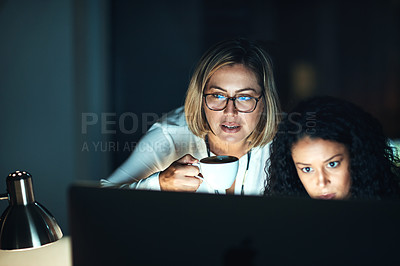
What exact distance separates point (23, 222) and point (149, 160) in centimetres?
66

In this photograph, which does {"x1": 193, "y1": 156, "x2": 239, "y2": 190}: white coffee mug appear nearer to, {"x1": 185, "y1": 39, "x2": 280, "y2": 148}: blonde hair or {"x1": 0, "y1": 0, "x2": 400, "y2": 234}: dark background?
{"x1": 185, "y1": 39, "x2": 280, "y2": 148}: blonde hair

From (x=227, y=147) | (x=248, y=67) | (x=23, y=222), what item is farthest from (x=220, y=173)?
(x=23, y=222)

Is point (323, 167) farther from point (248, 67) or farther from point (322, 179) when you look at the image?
point (248, 67)

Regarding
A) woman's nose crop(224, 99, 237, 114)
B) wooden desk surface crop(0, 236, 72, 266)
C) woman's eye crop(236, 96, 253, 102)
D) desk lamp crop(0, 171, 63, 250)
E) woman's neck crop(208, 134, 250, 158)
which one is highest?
woman's eye crop(236, 96, 253, 102)

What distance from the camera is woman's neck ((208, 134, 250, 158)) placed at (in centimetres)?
153

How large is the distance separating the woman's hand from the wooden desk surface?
0.46m

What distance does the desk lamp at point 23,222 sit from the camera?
1.01m

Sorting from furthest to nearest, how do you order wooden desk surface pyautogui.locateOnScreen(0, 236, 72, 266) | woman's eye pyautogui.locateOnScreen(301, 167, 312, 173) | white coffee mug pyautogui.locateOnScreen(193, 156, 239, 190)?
woman's eye pyautogui.locateOnScreen(301, 167, 312, 173) < white coffee mug pyautogui.locateOnScreen(193, 156, 239, 190) < wooden desk surface pyautogui.locateOnScreen(0, 236, 72, 266)

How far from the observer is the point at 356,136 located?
140 centimetres

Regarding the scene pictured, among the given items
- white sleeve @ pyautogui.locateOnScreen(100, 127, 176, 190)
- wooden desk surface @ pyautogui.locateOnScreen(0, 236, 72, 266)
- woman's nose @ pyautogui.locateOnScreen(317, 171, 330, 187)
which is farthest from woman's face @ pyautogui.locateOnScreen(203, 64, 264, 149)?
wooden desk surface @ pyautogui.locateOnScreen(0, 236, 72, 266)

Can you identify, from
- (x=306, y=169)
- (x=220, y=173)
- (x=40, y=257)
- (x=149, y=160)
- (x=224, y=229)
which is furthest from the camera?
(x=149, y=160)

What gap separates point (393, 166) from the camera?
1.38 metres

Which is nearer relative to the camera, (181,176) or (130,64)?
(181,176)

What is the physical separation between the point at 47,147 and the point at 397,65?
1762 mm
